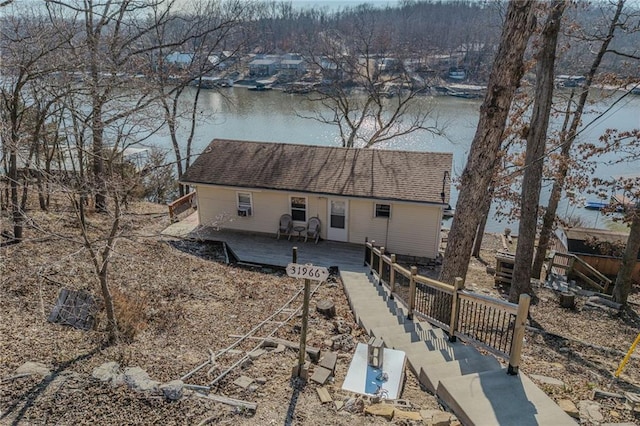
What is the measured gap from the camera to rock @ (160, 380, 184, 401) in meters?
4.75

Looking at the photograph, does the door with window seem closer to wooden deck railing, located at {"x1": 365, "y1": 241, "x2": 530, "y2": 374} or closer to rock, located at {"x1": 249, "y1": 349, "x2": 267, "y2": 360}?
wooden deck railing, located at {"x1": 365, "y1": 241, "x2": 530, "y2": 374}

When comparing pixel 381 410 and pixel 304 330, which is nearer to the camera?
pixel 381 410

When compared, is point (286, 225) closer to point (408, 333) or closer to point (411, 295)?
point (411, 295)

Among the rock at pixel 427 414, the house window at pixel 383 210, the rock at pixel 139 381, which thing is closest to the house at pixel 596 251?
the house window at pixel 383 210

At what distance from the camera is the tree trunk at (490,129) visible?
6.69 meters

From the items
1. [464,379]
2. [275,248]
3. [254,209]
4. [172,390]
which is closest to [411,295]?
[464,379]

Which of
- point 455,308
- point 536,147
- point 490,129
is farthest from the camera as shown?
point 536,147

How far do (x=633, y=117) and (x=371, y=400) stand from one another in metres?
45.8

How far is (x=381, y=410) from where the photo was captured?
457cm

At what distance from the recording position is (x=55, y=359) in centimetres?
554

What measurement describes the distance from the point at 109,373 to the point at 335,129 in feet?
113

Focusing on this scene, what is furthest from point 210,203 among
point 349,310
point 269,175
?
point 349,310

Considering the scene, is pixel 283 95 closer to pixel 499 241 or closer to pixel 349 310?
pixel 499 241

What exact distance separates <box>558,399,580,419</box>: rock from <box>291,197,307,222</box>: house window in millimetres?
10223
